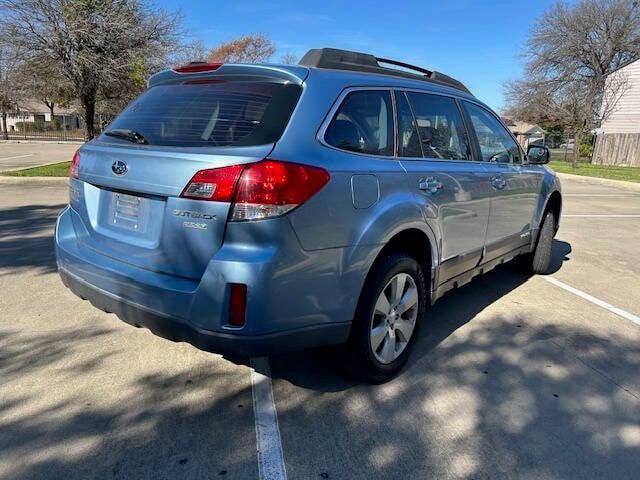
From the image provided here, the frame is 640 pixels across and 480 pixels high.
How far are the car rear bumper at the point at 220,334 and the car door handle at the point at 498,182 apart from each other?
210 cm

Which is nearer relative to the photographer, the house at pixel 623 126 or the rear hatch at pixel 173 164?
the rear hatch at pixel 173 164

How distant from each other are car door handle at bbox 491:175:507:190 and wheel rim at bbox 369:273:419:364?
1.37m

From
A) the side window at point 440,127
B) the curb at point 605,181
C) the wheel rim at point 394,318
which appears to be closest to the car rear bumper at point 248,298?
the wheel rim at point 394,318

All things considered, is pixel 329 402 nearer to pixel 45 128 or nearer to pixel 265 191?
pixel 265 191

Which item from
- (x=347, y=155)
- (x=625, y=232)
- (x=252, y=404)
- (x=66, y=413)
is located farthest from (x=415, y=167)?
(x=625, y=232)

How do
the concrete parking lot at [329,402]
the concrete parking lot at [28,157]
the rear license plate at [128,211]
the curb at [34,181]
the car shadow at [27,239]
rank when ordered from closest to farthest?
the concrete parking lot at [329,402] < the rear license plate at [128,211] < the car shadow at [27,239] < the curb at [34,181] < the concrete parking lot at [28,157]

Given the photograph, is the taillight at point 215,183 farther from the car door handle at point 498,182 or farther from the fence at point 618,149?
the fence at point 618,149

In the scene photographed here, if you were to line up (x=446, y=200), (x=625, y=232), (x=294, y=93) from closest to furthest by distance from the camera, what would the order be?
(x=294, y=93), (x=446, y=200), (x=625, y=232)

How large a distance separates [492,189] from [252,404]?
255 cm

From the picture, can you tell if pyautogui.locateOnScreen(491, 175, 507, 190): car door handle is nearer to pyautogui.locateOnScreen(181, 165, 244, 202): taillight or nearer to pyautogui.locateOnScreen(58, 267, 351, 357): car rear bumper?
pyautogui.locateOnScreen(58, 267, 351, 357): car rear bumper

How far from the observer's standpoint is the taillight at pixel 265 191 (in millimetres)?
2416

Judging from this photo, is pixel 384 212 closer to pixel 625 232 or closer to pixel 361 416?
pixel 361 416

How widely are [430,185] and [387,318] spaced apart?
902 millimetres

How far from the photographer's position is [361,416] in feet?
9.60
